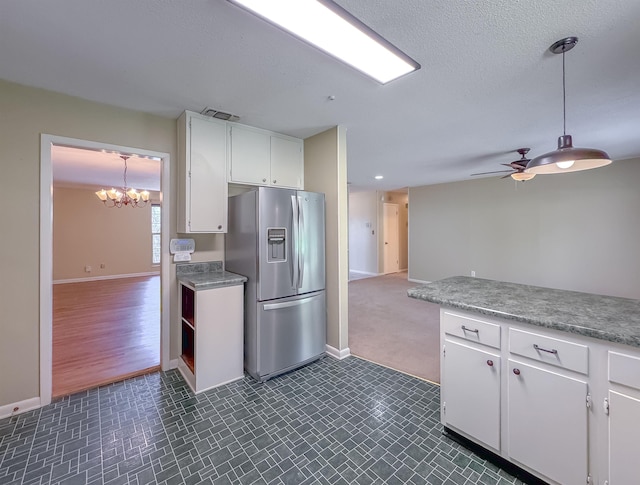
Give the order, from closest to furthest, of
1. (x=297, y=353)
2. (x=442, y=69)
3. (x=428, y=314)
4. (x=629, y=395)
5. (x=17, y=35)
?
(x=629, y=395) < (x=17, y=35) < (x=442, y=69) < (x=297, y=353) < (x=428, y=314)

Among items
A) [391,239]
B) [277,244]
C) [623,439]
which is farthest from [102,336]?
[391,239]

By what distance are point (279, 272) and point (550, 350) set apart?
80.4 inches

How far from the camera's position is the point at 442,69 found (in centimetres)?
195

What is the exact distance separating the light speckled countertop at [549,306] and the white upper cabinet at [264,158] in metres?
2.03

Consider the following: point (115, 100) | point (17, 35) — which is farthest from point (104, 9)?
point (115, 100)

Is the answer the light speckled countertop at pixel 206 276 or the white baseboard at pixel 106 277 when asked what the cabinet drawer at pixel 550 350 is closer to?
the light speckled countertop at pixel 206 276

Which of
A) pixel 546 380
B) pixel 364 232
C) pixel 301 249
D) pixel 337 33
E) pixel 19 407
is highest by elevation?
pixel 337 33

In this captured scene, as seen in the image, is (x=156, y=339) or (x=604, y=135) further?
(x=156, y=339)

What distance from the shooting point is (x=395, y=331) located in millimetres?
3881

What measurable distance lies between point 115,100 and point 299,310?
2.52m

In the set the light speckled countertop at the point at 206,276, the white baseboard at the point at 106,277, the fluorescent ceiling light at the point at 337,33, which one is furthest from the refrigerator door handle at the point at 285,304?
the white baseboard at the point at 106,277

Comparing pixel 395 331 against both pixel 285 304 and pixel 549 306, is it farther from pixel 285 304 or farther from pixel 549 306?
pixel 549 306

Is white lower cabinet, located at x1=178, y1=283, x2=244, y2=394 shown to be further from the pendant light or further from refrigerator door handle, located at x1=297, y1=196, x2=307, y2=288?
the pendant light

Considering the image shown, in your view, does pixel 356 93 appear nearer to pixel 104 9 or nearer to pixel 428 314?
pixel 104 9
